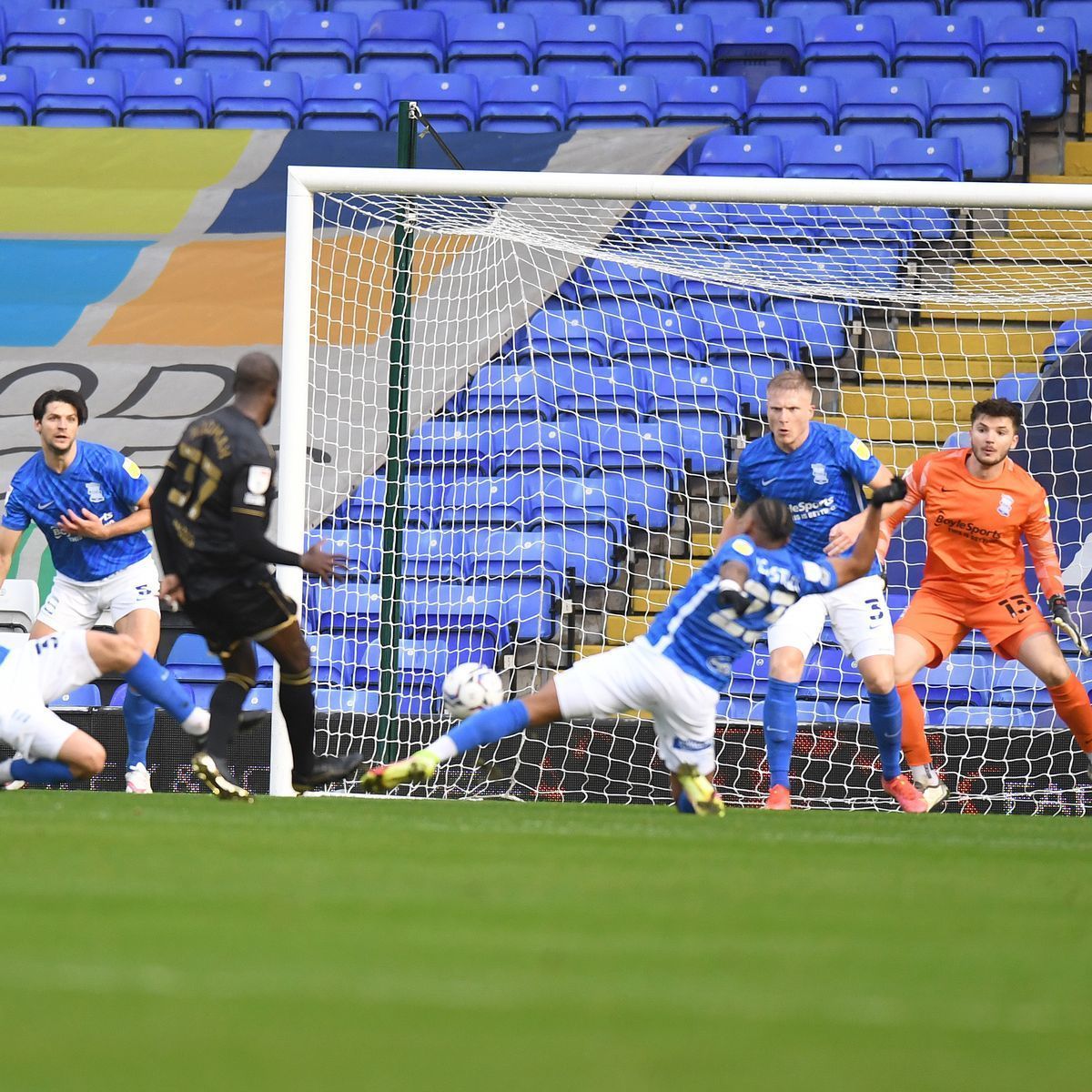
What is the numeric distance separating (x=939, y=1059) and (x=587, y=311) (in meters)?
9.42

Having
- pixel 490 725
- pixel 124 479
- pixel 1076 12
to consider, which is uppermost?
pixel 1076 12

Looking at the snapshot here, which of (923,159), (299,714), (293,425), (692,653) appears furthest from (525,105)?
(692,653)

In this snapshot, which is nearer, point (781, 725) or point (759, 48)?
point (781, 725)

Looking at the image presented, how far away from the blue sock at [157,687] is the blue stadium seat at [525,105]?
8.48 m

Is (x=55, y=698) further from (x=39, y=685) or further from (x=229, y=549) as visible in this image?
(x=229, y=549)

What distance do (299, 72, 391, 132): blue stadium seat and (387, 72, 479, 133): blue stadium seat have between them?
0.13 meters

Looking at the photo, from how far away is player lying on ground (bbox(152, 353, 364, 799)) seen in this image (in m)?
5.93

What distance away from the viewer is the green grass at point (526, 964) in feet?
6.36

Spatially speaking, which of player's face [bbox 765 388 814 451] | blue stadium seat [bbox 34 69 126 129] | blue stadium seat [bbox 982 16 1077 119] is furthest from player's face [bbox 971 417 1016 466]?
blue stadium seat [bbox 34 69 126 129]

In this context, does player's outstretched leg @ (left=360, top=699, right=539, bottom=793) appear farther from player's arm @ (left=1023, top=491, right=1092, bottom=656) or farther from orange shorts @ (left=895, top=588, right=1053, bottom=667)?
player's arm @ (left=1023, top=491, right=1092, bottom=656)

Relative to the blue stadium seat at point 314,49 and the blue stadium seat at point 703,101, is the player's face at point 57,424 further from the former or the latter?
the blue stadium seat at point 314,49

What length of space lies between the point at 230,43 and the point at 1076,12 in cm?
796

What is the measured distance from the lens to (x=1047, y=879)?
4180mm

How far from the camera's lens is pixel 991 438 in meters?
7.98
